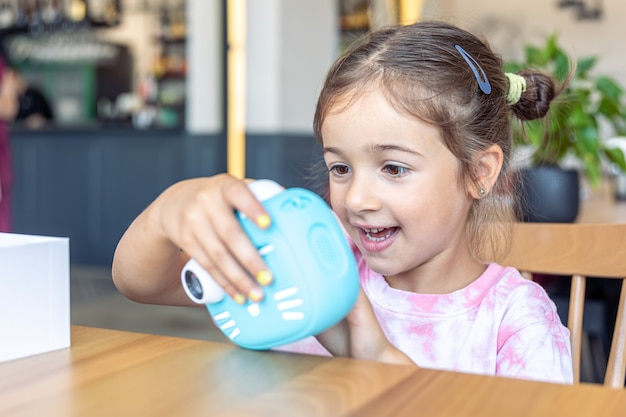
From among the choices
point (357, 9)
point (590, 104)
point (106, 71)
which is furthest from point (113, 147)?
point (590, 104)

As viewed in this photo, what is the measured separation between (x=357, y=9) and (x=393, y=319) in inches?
207

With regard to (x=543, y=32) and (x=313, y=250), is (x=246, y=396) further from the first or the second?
(x=543, y=32)

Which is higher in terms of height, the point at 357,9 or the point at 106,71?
the point at 357,9

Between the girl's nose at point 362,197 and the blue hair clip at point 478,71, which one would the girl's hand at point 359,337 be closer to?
the girl's nose at point 362,197

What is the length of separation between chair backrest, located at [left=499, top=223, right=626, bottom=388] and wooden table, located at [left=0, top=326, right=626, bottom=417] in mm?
473

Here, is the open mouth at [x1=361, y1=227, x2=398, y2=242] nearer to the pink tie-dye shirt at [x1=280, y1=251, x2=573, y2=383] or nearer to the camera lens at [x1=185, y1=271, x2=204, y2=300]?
the pink tie-dye shirt at [x1=280, y1=251, x2=573, y2=383]

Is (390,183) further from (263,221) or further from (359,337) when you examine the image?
(263,221)

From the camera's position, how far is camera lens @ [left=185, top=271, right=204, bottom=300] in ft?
1.71

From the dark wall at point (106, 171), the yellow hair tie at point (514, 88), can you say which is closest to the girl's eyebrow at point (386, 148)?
the yellow hair tie at point (514, 88)

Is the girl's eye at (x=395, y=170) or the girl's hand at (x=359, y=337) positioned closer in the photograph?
the girl's hand at (x=359, y=337)

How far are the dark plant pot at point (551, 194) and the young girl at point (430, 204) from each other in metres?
0.60

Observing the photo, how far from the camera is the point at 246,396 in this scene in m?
0.43

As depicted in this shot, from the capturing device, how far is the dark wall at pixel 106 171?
4805mm

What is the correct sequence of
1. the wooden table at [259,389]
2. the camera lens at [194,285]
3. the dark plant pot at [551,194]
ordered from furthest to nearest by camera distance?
the dark plant pot at [551,194]
the camera lens at [194,285]
the wooden table at [259,389]
